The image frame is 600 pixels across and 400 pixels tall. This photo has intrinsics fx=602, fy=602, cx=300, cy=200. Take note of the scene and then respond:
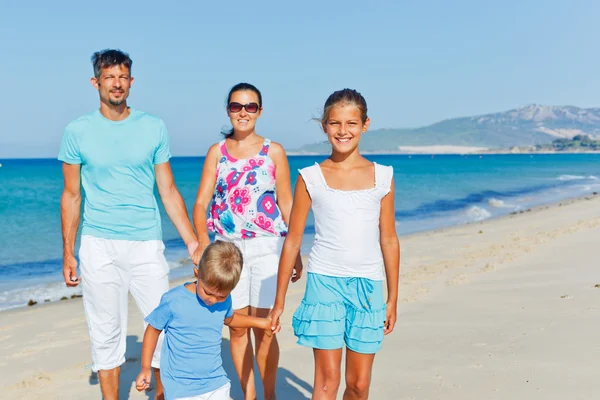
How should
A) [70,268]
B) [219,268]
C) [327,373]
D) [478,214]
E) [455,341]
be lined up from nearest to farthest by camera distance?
1. [219,268]
2. [327,373]
3. [70,268]
4. [455,341]
5. [478,214]

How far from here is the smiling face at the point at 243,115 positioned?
403 centimetres

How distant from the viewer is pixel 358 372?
10.9ft

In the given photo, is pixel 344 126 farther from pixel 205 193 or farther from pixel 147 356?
pixel 147 356

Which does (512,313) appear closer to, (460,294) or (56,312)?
(460,294)

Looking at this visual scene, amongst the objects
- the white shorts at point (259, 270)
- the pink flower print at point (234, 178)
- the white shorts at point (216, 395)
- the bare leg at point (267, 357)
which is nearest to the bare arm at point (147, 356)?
the white shorts at point (216, 395)

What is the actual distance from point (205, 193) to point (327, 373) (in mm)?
1479

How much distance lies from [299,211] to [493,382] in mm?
2318

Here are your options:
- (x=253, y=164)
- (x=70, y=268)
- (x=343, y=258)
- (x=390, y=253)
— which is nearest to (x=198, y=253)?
(x=253, y=164)

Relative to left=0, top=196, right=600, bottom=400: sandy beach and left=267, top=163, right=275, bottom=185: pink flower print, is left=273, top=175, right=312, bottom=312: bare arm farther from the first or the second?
left=0, top=196, right=600, bottom=400: sandy beach

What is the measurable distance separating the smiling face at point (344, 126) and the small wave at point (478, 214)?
18121mm

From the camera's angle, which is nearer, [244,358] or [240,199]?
[240,199]

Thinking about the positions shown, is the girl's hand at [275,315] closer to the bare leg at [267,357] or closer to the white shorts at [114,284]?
the bare leg at [267,357]

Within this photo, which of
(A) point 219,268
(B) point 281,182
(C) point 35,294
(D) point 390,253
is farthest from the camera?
(C) point 35,294

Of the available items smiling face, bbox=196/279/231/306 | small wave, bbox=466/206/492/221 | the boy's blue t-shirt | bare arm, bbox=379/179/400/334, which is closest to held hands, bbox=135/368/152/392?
the boy's blue t-shirt
